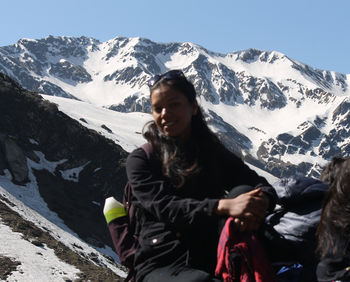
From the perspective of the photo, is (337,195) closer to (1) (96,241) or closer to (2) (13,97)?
(1) (96,241)

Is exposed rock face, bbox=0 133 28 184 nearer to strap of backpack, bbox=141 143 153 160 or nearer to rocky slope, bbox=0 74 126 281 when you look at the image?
rocky slope, bbox=0 74 126 281

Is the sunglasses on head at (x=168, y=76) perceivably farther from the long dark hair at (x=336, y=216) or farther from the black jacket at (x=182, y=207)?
the long dark hair at (x=336, y=216)

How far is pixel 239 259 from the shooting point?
3.49 metres

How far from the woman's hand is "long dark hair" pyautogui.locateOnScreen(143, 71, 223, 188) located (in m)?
0.53

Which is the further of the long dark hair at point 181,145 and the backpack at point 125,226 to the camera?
the backpack at point 125,226

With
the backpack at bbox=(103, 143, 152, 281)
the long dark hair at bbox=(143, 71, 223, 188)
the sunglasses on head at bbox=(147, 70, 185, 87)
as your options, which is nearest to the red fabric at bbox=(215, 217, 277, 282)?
the long dark hair at bbox=(143, 71, 223, 188)

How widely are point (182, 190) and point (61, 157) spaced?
251ft

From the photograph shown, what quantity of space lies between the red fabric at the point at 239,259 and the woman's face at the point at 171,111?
108 cm

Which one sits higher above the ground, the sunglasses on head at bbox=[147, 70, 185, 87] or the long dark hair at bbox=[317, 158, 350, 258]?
the sunglasses on head at bbox=[147, 70, 185, 87]

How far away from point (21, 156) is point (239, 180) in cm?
6698

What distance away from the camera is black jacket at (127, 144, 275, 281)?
143 inches

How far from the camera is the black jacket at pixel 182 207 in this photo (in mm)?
3631

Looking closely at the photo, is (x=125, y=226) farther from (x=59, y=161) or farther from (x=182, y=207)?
(x=59, y=161)

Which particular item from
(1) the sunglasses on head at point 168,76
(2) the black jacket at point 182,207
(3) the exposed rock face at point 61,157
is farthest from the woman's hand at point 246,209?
(3) the exposed rock face at point 61,157
